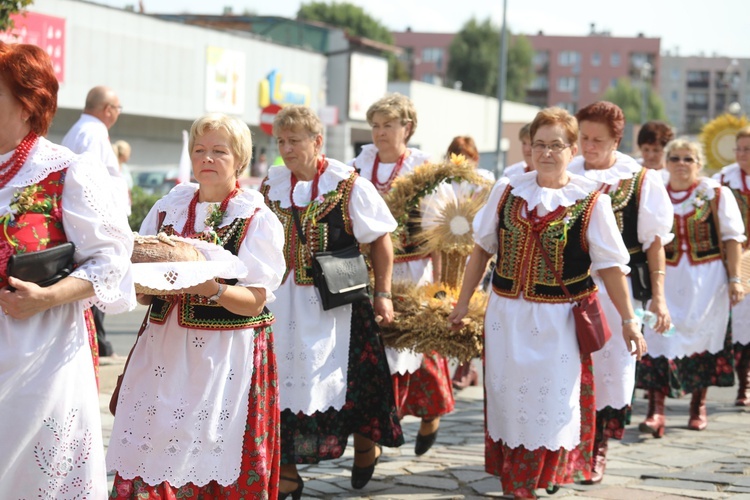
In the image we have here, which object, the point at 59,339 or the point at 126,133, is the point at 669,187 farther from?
the point at 126,133

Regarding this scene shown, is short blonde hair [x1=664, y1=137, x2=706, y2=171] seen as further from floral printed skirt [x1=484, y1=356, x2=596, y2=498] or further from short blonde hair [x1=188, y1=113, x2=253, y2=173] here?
short blonde hair [x1=188, y1=113, x2=253, y2=173]

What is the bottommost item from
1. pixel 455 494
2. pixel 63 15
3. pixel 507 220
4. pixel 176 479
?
pixel 455 494

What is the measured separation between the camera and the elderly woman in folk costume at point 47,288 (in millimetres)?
3494

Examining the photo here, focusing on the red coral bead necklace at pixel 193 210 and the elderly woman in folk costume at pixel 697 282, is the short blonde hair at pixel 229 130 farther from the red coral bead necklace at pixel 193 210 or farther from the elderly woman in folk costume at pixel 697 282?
the elderly woman in folk costume at pixel 697 282

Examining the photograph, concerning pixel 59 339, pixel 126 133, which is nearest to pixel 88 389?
pixel 59 339

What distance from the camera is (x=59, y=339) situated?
11.7 feet

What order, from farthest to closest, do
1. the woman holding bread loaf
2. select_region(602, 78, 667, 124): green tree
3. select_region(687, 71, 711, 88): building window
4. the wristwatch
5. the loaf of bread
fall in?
select_region(687, 71, 711, 88): building window
select_region(602, 78, 667, 124): green tree
the woman holding bread loaf
the wristwatch
the loaf of bread

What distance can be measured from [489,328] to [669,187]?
3.16m

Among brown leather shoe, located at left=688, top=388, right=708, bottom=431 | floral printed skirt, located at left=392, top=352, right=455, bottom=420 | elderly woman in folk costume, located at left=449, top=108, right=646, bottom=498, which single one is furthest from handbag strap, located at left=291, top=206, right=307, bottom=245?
brown leather shoe, located at left=688, top=388, right=708, bottom=431

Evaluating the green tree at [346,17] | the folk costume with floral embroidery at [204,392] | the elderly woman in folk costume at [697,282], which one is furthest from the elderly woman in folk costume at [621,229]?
the green tree at [346,17]

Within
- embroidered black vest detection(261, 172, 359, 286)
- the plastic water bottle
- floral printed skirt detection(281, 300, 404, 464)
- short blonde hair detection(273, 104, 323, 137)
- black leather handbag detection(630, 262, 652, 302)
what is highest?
short blonde hair detection(273, 104, 323, 137)

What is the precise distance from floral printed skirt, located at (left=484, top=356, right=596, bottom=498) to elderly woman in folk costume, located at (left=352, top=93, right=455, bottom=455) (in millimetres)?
1300

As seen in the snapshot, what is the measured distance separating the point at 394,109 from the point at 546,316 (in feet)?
7.25

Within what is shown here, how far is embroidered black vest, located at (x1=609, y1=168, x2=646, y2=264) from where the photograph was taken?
21.7 feet
